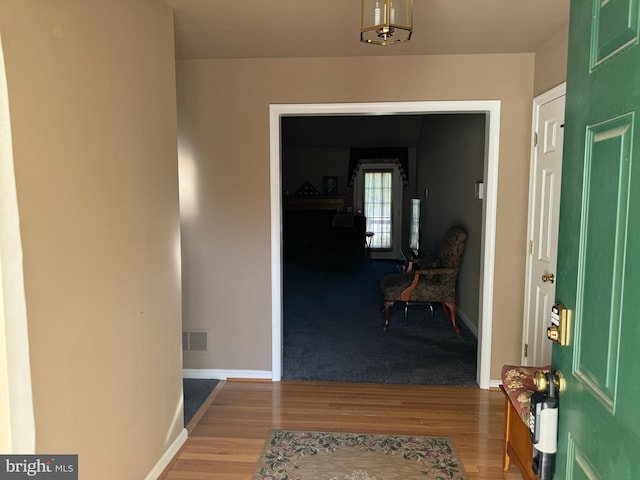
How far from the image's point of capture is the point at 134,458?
6.24ft

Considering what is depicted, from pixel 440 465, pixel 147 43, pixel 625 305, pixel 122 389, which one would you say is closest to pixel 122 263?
pixel 122 389

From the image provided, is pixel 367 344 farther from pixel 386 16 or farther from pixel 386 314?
pixel 386 16

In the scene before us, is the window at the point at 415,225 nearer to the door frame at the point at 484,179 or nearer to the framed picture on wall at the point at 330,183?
the framed picture on wall at the point at 330,183

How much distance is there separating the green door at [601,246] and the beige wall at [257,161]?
1996 millimetres

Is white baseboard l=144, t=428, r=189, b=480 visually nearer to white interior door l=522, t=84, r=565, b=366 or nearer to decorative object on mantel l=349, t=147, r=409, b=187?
white interior door l=522, t=84, r=565, b=366

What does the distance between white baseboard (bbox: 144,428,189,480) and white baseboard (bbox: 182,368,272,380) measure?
0.83 meters

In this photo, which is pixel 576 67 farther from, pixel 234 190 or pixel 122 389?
pixel 234 190

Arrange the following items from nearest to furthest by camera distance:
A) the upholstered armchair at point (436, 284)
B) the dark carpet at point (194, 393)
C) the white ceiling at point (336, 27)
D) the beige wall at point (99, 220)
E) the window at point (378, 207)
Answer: the beige wall at point (99, 220) < the white ceiling at point (336, 27) < the dark carpet at point (194, 393) < the upholstered armchair at point (436, 284) < the window at point (378, 207)

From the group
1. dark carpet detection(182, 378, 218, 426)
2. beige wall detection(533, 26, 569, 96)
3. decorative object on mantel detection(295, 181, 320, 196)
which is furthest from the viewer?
decorative object on mantel detection(295, 181, 320, 196)

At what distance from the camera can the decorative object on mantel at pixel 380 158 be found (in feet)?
28.9

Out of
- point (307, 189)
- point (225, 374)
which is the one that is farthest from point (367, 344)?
point (307, 189)

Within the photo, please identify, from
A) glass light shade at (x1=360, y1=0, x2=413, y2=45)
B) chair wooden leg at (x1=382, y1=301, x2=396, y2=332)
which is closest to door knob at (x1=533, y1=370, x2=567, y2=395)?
glass light shade at (x1=360, y1=0, x2=413, y2=45)

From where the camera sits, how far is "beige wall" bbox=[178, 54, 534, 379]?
2.98 m

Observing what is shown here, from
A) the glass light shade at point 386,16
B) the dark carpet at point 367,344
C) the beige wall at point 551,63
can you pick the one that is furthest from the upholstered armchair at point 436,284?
the glass light shade at point 386,16
